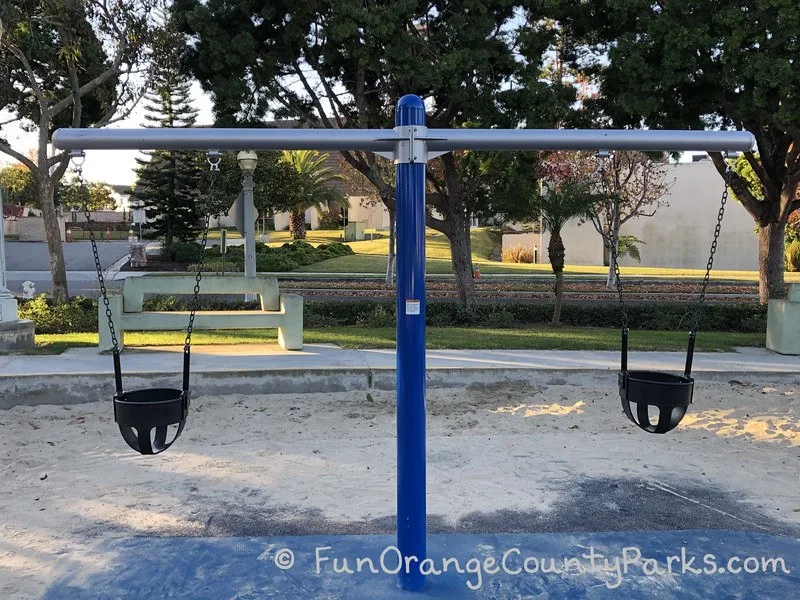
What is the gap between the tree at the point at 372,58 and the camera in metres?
11.0

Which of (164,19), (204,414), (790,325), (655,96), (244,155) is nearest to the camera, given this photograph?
(204,414)

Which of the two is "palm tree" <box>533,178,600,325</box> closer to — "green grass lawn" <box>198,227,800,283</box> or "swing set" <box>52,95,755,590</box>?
"green grass lawn" <box>198,227,800,283</box>

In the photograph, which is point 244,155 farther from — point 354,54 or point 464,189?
point 464,189

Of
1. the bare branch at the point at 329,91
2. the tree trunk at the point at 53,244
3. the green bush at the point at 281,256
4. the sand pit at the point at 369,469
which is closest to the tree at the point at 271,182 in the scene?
the green bush at the point at 281,256

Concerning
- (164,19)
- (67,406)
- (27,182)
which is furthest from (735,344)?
(27,182)

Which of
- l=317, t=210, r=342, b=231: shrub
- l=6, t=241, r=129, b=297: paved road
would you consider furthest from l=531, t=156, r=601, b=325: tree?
l=317, t=210, r=342, b=231: shrub

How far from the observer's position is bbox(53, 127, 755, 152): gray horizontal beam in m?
Result: 3.08

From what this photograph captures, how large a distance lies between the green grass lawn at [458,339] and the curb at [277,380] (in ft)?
5.48

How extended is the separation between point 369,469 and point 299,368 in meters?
2.31

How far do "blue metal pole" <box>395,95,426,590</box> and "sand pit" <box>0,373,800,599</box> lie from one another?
28.4 inches

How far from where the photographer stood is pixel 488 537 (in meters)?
3.61

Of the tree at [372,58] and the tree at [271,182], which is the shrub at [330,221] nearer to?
the tree at [271,182]

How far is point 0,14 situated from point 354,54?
18.6ft

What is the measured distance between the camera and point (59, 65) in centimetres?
1411
